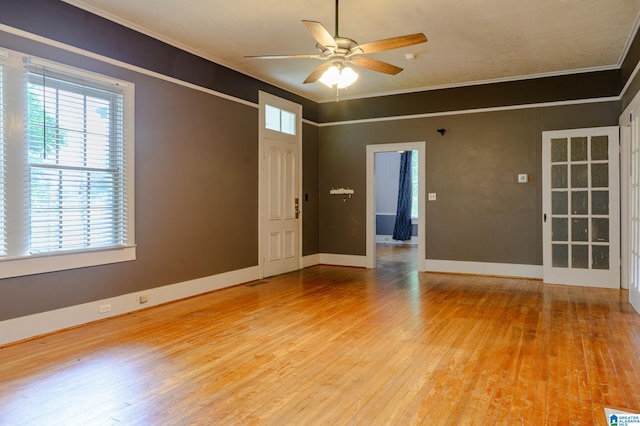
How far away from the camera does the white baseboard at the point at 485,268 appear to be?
6508 mm

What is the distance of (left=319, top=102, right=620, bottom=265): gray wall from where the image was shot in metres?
6.45

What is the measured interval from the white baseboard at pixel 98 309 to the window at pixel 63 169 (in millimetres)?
404

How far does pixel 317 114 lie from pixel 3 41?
5.17 m

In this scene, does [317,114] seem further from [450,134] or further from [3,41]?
[3,41]

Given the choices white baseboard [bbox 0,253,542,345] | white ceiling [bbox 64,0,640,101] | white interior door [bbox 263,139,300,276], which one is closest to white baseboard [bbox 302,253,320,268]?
white baseboard [bbox 0,253,542,345]

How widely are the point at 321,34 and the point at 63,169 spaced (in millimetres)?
2572

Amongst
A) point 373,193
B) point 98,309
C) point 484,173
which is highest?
point 484,173

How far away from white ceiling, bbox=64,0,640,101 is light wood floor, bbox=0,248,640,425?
9.82 ft

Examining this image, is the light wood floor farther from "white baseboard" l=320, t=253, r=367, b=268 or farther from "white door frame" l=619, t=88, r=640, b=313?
"white baseboard" l=320, t=253, r=367, b=268

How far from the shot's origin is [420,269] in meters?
7.21

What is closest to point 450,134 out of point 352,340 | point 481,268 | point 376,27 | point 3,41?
point 481,268

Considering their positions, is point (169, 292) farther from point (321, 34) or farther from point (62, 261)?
point (321, 34)

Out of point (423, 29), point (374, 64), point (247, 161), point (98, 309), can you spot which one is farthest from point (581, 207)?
point (98, 309)

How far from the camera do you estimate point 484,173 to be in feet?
22.4
